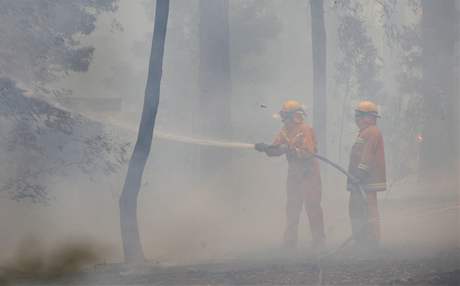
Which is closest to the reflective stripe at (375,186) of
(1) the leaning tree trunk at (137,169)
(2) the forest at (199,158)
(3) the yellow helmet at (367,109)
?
(2) the forest at (199,158)

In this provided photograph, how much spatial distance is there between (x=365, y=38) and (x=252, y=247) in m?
12.0

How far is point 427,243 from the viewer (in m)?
8.50

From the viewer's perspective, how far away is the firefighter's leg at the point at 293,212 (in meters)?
8.74

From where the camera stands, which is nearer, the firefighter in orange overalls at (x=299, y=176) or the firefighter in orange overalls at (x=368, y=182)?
the firefighter in orange overalls at (x=368, y=182)

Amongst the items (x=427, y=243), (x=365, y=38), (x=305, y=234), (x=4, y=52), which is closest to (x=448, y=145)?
(x=365, y=38)

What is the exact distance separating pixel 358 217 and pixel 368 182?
0.50 meters

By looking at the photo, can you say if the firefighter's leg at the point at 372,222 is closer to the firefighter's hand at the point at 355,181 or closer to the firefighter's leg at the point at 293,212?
the firefighter's hand at the point at 355,181

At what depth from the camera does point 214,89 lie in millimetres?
12805

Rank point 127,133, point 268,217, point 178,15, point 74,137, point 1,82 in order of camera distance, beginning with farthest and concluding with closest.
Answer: point 178,15 → point 127,133 → point 268,217 → point 74,137 → point 1,82

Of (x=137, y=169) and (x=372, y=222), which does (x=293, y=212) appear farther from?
(x=137, y=169)

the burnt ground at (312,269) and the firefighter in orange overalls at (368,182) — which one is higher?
the firefighter in orange overalls at (368,182)

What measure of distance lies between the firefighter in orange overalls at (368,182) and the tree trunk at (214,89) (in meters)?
4.90

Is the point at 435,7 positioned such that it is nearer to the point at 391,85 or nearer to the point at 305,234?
the point at 305,234

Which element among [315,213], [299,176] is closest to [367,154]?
[299,176]
